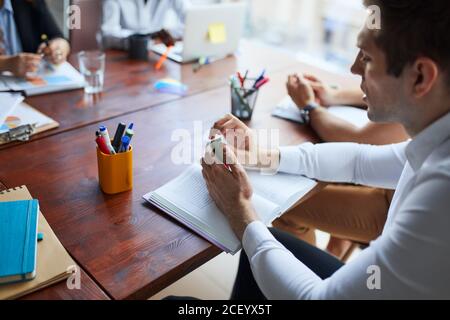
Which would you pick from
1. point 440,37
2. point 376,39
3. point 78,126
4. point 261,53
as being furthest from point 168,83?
point 440,37

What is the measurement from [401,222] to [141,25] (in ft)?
5.92

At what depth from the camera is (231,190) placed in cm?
101

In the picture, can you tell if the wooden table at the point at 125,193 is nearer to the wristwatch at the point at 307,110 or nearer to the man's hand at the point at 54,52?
the wristwatch at the point at 307,110

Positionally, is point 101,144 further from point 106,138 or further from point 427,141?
point 427,141

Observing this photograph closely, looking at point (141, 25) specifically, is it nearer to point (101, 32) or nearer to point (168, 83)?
point (101, 32)

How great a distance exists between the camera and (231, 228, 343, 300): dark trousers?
1.20 m

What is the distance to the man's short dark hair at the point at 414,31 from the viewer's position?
2.40 feet

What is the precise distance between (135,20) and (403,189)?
1706 millimetres

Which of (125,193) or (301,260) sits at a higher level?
(125,193)

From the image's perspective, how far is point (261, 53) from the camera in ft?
6.82

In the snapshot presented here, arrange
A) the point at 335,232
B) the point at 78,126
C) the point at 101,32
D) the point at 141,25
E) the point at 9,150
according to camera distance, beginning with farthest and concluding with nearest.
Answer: the point at 141,25 → the point at 101,32 → the point at 335,232 → the point at 78,126 → the point at 9,150

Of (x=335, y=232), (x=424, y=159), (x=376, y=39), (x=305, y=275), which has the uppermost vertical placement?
(x=376, y=39)

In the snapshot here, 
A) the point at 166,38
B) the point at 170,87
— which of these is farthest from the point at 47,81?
the point at 166,38

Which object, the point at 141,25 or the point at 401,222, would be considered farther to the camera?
the point at 141,25
